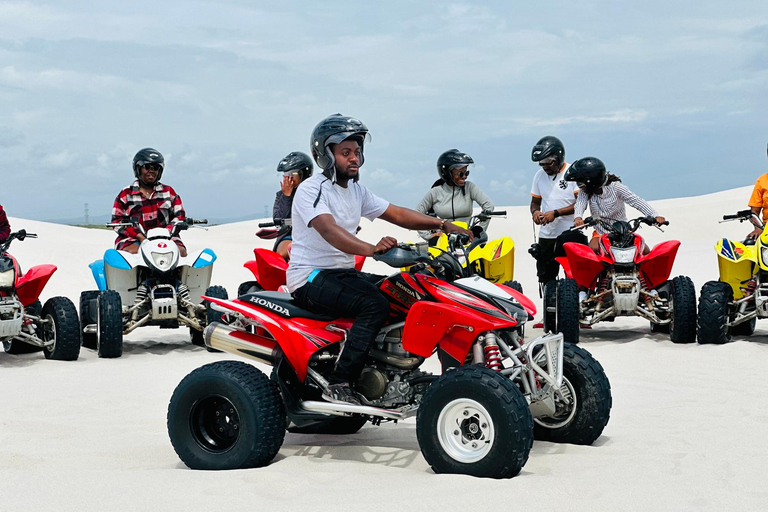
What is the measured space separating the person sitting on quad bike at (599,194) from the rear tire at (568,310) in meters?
0.60

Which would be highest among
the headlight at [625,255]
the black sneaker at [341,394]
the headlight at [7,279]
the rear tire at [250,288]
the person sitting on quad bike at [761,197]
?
the person sitting on quad bike at [761,197]

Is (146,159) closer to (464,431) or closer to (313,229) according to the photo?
(313,229)

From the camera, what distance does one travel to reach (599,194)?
10211mm

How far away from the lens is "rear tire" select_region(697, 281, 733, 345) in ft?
31.3

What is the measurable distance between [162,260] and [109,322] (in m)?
0.86

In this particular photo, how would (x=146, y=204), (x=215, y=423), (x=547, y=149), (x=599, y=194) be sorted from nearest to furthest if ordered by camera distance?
(x=215, y=423), (x=599, y=194), (x=146, y=204), (x=547, y=149)

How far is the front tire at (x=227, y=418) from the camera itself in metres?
5.20

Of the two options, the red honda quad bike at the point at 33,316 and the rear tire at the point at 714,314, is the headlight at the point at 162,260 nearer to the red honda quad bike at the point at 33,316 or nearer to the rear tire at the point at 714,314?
the red honda quad bike at the point at 33,316

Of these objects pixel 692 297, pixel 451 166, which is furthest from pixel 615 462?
pixel 451 166

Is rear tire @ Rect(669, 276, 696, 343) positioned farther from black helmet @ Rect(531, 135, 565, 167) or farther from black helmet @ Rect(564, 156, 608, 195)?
black helmet @ Rect(531, 135, 565, 167)

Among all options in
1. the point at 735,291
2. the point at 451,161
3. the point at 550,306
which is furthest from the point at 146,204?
the point at 735,291

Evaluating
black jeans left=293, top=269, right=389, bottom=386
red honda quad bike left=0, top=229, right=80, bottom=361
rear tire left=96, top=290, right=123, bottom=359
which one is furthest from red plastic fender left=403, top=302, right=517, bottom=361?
red honda quad bike left=0, top=229, right=80, bottom=361

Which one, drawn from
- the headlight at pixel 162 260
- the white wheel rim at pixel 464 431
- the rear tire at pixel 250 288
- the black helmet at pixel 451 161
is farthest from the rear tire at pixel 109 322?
the white wheel rim at pixel 464 431

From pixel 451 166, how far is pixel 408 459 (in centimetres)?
573
